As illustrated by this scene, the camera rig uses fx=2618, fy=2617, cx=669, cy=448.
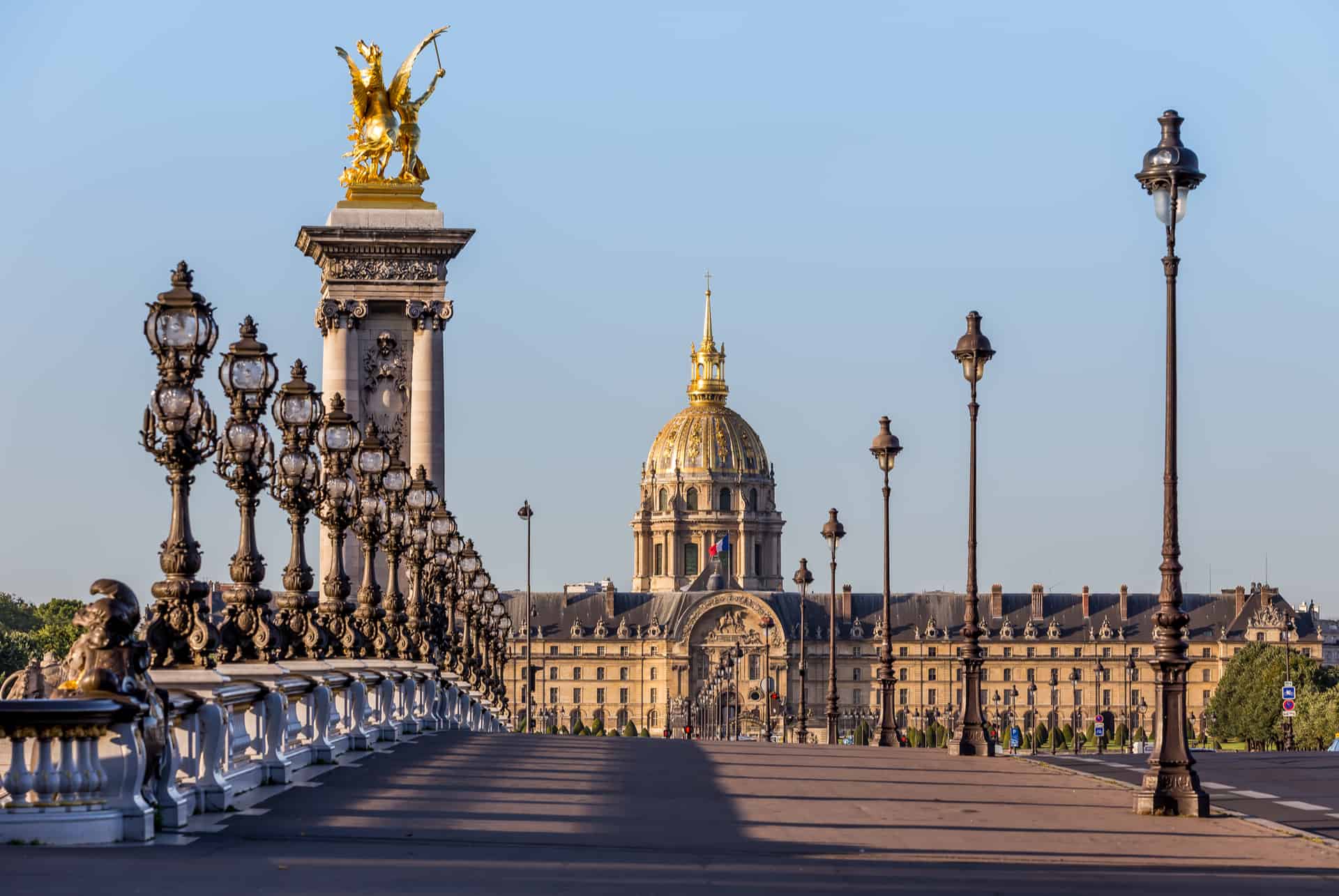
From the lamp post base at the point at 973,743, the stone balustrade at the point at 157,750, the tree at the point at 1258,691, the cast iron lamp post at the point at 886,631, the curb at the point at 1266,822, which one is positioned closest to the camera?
the stone balustrade at the point at 157,750

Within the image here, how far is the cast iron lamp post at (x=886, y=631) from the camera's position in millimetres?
54406

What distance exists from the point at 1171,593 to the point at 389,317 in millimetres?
41497

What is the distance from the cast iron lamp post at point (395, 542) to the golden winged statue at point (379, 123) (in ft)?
81.0

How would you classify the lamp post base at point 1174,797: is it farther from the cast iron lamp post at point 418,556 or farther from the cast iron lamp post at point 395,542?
the cast iron lamp post at point 418,556

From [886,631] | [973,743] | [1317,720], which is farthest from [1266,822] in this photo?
[1317,720]

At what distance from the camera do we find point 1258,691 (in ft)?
604

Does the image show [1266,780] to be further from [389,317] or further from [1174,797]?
[389,317]

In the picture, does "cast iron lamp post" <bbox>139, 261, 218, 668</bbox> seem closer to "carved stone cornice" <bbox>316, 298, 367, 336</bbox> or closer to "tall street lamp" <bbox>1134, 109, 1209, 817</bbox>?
"tall street lamp" <bbox>1134, 109, 1209, 817</bbox>

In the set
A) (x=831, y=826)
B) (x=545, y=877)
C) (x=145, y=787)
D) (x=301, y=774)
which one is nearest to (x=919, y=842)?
(x=831, y=826)

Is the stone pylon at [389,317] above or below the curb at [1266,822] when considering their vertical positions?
above

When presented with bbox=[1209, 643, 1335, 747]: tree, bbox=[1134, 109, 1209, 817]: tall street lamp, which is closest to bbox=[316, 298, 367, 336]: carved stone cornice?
bbox=[1134, 109, 1209, 817]: tall street lamp

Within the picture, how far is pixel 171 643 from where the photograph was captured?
2172 centimetres

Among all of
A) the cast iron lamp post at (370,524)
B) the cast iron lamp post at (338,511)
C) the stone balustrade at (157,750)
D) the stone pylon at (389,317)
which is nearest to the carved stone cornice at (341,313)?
the stone pylon at (389,317)

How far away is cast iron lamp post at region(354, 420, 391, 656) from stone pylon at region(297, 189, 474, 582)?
25.3 meters
